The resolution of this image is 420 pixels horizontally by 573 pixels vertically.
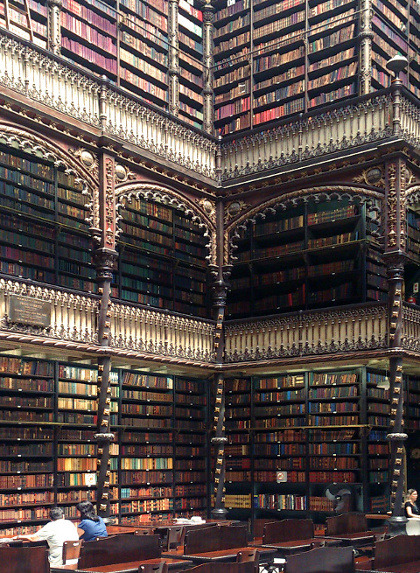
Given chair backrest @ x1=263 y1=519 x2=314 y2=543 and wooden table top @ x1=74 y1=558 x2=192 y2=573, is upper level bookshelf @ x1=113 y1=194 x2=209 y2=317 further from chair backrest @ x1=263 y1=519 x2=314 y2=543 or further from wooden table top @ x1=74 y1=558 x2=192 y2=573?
wooden table top @ x1=74 y1=558 x2=192 y2=573

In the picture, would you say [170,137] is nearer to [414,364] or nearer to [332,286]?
[332,286]

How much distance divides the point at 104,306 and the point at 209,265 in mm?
2183

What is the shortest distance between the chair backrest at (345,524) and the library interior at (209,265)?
1.4 inches

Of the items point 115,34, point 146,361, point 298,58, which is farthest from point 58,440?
point 298,58

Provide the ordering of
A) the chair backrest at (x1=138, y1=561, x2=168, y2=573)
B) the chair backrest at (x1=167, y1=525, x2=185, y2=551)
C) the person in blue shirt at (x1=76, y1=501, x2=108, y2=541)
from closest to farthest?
the chair backrest at (x1=138, y1=561, x2=168, y2=573)
the person in blue shirt at (x1=76, y1=501, x2=108, y2=541)
the chair backrest at (x1=167, y1=525, x2=185, y2=551)

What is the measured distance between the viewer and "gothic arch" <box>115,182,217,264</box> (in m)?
9.48

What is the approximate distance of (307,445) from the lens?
34.6ft

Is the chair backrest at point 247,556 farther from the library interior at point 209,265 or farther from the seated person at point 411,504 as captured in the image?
the seated person at point 411,504

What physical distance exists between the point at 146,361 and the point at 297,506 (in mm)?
2915

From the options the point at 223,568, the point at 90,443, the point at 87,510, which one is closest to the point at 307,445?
the point at 90,443

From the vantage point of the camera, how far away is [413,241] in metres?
11.4

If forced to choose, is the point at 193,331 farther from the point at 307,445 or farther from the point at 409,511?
the point at 409,511

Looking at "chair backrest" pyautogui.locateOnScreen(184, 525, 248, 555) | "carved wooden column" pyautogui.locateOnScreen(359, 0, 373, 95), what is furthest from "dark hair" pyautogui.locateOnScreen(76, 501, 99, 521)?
"carved wooden column" pyautogui.locateOnScreen(359, 0, 373, 95)

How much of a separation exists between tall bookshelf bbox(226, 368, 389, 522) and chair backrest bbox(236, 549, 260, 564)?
186 inches
